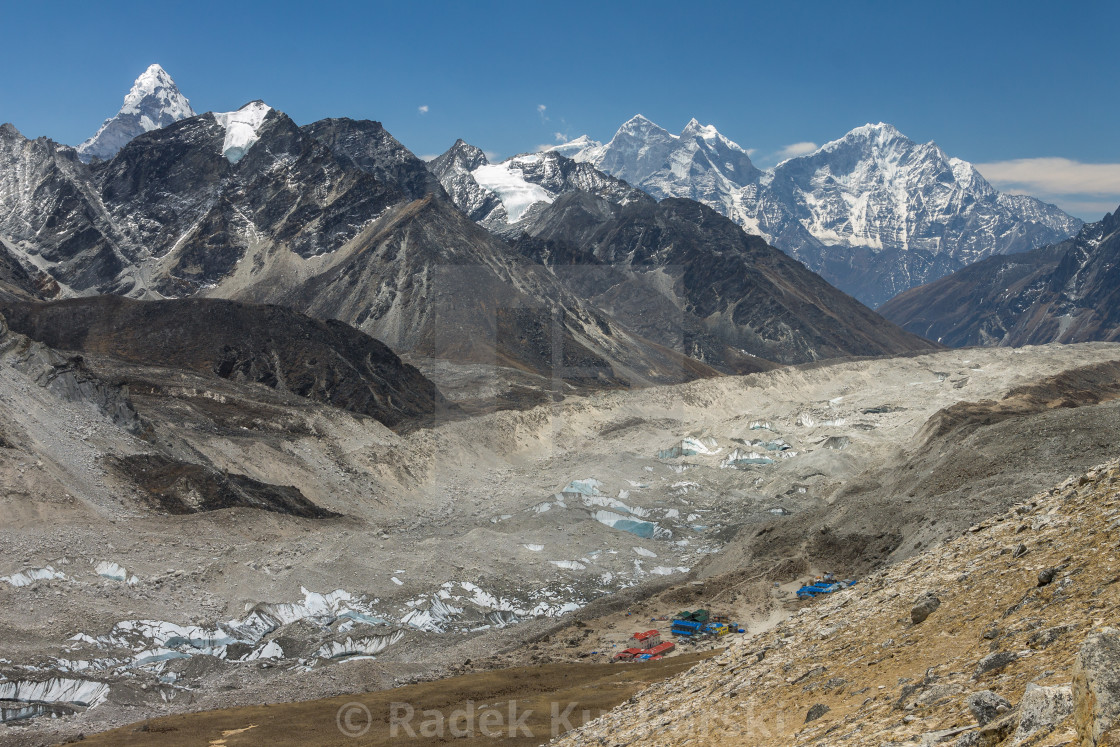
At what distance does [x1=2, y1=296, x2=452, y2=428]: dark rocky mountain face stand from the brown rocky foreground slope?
238 feet

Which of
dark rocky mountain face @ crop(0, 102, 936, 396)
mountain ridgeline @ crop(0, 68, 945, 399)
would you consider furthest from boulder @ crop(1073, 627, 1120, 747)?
mountain ridgeline @ crop(0, 68, 945, 399)

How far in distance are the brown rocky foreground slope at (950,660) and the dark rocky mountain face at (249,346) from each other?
238 ft

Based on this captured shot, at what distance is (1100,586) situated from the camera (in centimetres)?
1372

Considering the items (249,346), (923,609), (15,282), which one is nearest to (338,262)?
(15,282)

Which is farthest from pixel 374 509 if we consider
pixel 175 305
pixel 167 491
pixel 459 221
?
pixel 459 221

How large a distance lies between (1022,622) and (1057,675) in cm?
279

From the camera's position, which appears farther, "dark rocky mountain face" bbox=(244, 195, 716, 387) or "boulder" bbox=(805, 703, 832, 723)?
"dark rocky mountain face" bbox=(244, 195, 716, 387)

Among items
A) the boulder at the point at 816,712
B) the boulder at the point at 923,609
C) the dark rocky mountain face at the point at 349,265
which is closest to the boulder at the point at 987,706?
the boulder at the point at 816,712

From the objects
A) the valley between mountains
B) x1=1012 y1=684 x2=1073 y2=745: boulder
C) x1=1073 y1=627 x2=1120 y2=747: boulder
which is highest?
x1=1073 y1=627 x2=1120 y2=747: boulder

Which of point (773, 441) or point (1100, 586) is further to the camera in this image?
point (773, 441)

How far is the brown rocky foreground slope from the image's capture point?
9758 millimetres

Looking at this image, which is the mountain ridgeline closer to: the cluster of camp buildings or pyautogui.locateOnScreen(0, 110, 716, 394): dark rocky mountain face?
pyautogui.locateOnScreen(0, 110, 716, 394): dark rocky mountain face

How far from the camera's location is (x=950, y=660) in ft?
45.6

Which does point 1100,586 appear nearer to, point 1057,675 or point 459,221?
point 1057,675
